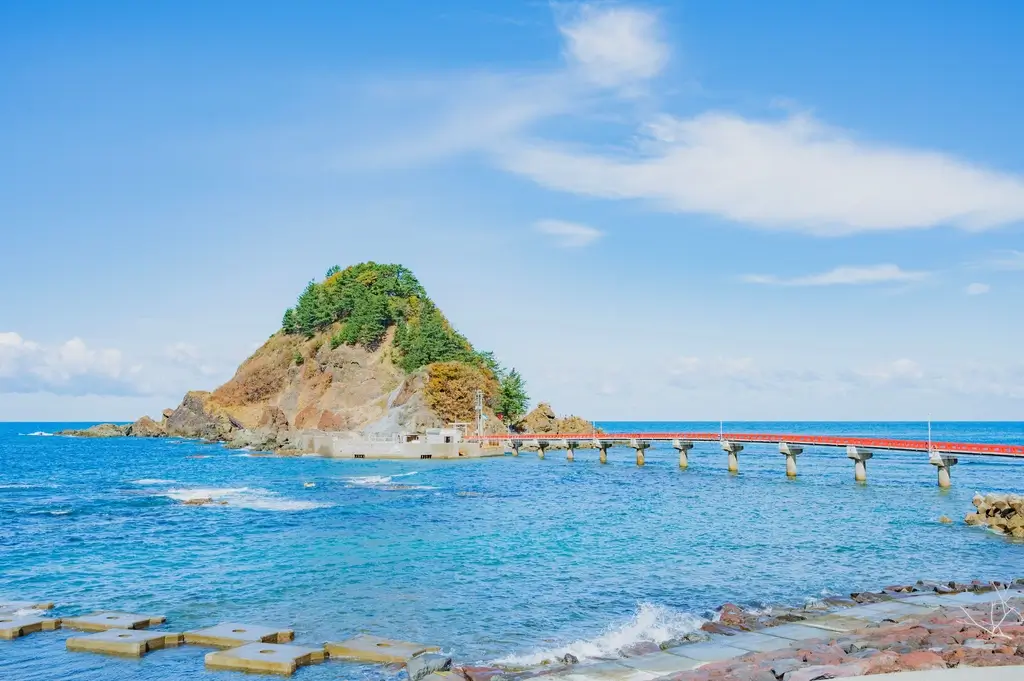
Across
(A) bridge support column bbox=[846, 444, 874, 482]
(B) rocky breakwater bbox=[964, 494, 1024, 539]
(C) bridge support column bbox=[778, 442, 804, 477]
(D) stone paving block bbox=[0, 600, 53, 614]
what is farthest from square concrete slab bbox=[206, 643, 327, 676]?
(C) bridge support column bbox=[778, 442, 804, 477]

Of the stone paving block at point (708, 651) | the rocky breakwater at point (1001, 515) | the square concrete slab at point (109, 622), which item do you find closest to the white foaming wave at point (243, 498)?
the square concrete slab at point (109, 622)

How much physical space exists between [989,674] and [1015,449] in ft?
196

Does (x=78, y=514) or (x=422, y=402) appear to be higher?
(x=422, y=402)

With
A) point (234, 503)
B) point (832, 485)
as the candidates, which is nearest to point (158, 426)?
point (234, 503)

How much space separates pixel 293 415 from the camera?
15325 cm

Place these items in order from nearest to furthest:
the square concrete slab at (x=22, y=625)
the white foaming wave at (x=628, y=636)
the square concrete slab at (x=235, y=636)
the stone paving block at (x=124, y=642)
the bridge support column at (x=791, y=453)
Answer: the white foaming wave at (x=628, y=636) → the stone paving block at (x=124, y=642) → the square concrete slab at (x=235, y=636) → the square concrete slab at (x=22, y=625) → the bridge support column at (x=791, y=453)

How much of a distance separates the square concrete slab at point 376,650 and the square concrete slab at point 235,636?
5.73 feet

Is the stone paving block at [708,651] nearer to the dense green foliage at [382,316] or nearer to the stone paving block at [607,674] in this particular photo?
the stone paving block at [607,674]

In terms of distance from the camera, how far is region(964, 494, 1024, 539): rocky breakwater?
127ft

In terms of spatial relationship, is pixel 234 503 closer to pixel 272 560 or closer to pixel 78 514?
pixel 78 514

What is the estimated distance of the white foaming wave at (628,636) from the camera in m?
18.7

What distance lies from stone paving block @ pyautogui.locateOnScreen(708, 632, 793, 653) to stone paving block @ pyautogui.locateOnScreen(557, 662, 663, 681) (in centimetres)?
308

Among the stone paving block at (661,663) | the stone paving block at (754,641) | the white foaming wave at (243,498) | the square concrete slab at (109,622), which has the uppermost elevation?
the stone paving block at (661,663)

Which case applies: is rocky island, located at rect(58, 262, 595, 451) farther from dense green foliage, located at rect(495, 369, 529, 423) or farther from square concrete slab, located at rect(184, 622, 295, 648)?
square concrete slab, located at rect(184, 622, 295, 648)
